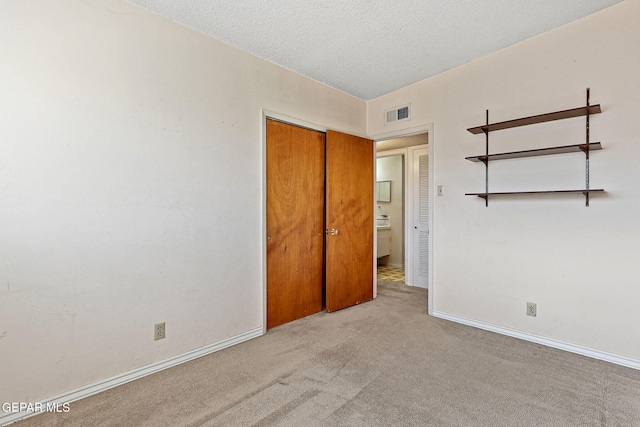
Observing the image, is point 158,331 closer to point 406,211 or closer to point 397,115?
point 397,115

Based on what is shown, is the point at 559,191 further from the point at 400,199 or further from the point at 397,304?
the point at 400,199

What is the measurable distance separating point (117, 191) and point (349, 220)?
2.38 metres

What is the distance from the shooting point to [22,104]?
5.57 ft

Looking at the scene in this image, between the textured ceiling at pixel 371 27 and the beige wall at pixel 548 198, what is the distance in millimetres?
261

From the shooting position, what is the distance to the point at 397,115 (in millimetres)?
3648

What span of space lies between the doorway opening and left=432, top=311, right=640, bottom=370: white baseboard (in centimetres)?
96

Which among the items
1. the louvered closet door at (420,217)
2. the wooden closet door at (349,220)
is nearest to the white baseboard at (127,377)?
the wooden closet door at (349,220)

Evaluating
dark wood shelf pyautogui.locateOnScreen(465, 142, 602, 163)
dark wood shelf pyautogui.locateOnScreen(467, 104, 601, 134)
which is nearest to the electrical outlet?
dark wood shelf pyautogui.locateOnScreen(465, 142, 602, 163)

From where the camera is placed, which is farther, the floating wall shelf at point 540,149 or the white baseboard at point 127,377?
the floating wall shelf at point 540,149

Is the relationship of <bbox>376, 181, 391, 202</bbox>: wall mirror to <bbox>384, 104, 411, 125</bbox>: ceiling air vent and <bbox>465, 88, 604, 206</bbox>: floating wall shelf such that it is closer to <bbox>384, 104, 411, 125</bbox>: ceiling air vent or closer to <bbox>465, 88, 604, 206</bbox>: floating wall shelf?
<bbox>384, 104, 411, 125</bbox>: ceiling air vent

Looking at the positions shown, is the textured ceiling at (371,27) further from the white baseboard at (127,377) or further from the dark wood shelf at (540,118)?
the white baseboard at (127,377)

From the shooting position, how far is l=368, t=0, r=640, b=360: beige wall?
2236mm

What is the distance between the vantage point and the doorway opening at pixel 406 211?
15.1 feet

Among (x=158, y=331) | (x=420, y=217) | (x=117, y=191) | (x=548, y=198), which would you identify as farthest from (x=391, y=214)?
(x=117, y=191)
